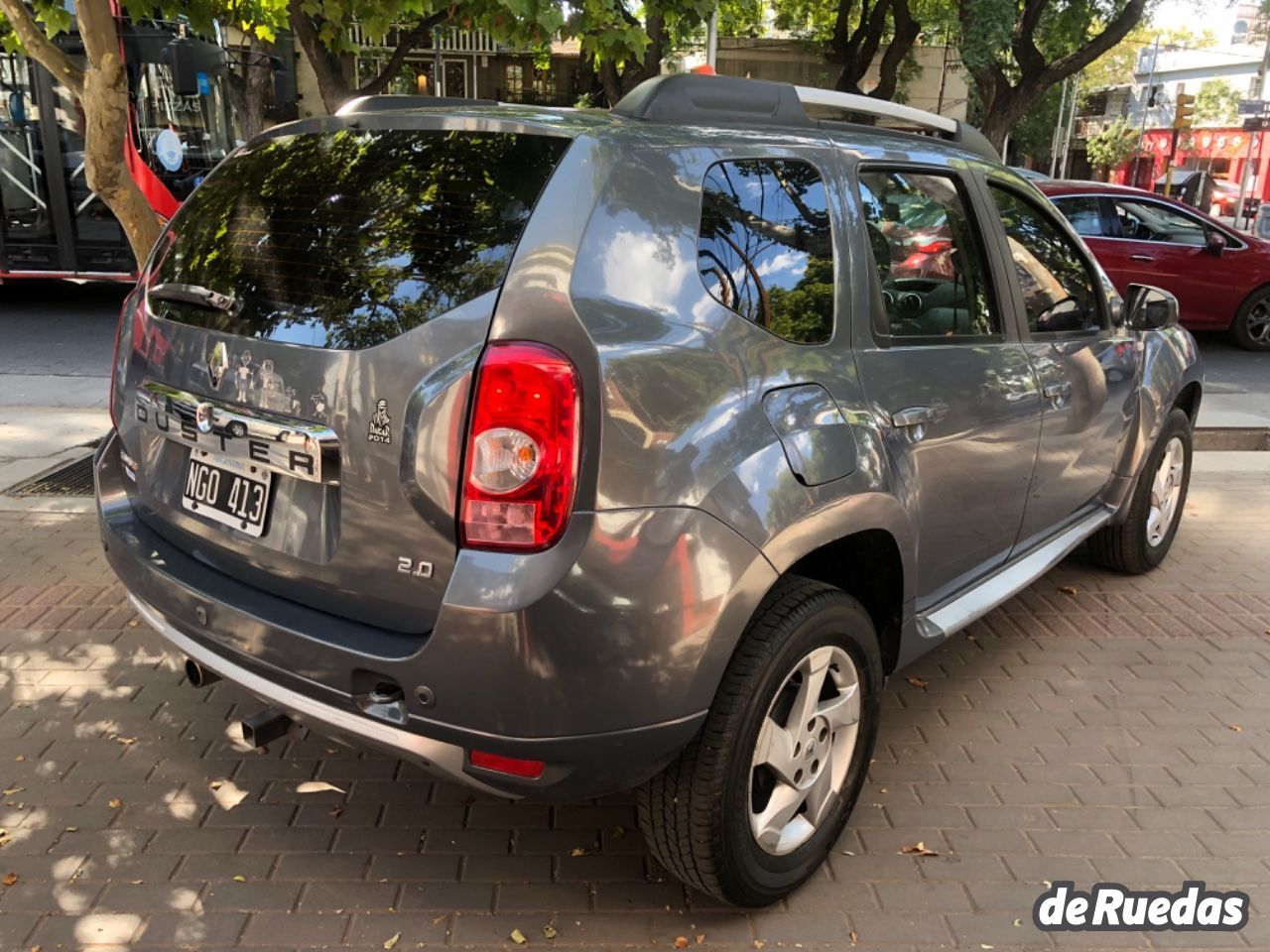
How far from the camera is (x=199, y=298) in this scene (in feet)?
8.61

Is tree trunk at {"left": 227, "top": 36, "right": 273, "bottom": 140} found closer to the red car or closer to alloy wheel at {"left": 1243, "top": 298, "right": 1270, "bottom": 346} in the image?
the red car

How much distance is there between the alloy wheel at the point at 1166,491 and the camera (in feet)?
16.1

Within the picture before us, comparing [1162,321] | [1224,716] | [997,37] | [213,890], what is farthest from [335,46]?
[997,37]

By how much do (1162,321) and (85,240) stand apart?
11237 mm

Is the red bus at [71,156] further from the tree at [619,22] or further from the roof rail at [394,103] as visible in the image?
the roof rail at [394,103]

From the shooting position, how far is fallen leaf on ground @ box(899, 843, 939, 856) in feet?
9.54

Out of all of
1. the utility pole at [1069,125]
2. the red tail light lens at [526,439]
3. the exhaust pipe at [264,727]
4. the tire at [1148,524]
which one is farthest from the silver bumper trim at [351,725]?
the utility pole at [1069,125]

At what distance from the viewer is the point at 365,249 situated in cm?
237

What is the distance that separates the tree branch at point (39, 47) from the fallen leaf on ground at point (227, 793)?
3.68 meters

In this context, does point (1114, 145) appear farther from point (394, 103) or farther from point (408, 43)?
point (394, 103)

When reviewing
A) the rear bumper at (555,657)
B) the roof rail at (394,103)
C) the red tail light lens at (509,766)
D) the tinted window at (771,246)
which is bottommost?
the red tail light lens at (509,766)

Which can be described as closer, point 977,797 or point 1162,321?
point 977,797

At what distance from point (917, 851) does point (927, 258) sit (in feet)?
5.60

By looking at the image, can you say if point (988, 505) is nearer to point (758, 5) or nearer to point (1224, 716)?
point (1224, 716)
